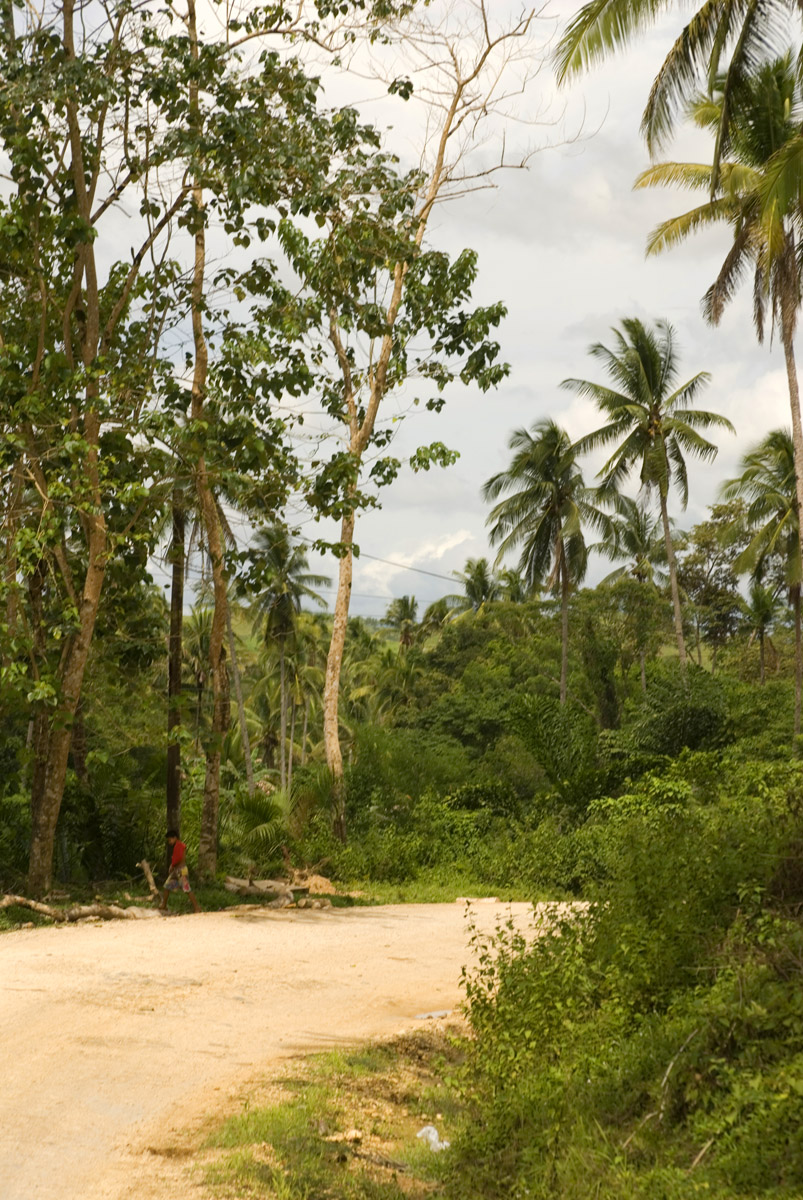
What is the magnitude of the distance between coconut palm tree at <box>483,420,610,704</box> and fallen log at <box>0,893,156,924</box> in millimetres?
21715

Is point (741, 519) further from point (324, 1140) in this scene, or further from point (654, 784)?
point (324, 1140)

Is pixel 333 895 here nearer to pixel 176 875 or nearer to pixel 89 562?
pixel 176 875

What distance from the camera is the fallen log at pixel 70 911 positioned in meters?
13.3

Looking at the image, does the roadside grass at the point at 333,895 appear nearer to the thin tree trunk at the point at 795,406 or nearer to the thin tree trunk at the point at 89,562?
the thin tree trunk at the point at 89,562

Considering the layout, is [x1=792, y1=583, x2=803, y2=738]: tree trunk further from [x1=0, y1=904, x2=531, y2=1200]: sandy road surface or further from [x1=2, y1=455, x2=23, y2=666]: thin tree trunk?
[x1=2, y1=455, x2=23, y2=666]: thin tree trunk

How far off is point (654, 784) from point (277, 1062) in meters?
12.2

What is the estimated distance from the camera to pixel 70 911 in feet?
43.8

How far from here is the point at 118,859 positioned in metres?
16.9

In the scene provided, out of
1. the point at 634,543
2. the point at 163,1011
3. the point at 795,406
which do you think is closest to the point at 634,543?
the point at 634,543

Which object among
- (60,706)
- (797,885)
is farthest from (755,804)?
(60,706)

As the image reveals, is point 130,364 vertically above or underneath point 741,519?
underneath

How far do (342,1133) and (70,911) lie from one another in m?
8.24

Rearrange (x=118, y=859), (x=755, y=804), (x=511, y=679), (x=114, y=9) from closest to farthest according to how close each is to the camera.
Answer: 1. (x=755, y=804)
2. (x=114, y=9)
3. (x=118, y=859)
4. (x=511, y=679)

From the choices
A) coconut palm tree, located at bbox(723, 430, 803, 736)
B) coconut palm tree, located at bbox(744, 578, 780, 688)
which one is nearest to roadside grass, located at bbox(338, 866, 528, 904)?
coconut palm tree, located at bbox(723, 430, 803, 736)
